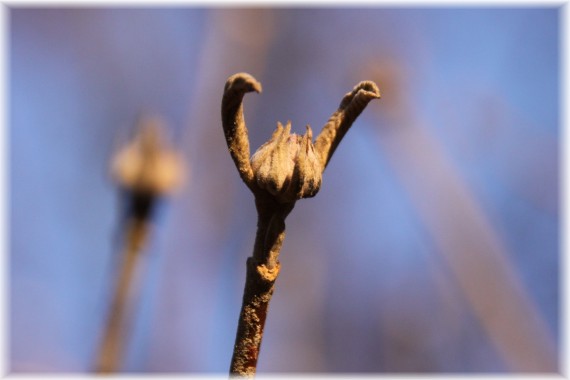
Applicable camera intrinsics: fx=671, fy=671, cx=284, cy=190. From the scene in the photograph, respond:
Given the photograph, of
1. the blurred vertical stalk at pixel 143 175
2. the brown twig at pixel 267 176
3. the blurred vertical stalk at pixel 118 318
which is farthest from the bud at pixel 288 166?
the blurred vertical stalk at pixel 143 175

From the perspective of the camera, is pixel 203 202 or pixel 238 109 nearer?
pixel 238 109

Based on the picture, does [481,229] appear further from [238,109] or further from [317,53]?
[317,53]

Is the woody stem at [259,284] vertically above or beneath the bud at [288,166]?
beneath

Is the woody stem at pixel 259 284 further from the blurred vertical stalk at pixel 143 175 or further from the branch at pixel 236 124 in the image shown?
the blurred vertical stalk at pixel 143 175

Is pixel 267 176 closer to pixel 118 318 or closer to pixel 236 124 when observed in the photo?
pixel 236 124

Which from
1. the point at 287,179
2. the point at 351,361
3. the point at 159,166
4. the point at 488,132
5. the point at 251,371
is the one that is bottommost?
the point at 351,361

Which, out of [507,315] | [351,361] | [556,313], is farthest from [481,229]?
[556,313]

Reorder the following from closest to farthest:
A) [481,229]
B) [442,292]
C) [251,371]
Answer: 1. [251,371]
2. [481,229]
3. [442,292]

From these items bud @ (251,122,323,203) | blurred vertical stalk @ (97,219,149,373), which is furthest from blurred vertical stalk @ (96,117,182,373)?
bud @ (251,122,323,203)

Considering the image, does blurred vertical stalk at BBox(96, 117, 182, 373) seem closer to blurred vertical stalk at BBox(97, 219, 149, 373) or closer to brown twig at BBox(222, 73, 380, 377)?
blurred vertical stalk at BBox(97, 219, 149, 373)
